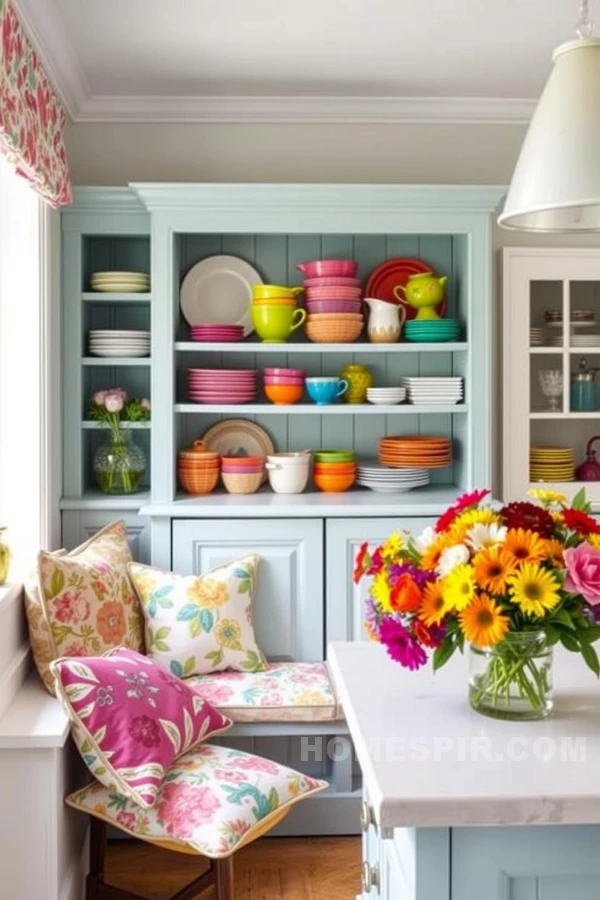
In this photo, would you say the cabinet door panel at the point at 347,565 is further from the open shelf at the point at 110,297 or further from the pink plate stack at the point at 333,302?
the open shelf at the point at 110,297

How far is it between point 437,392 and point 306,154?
3.45 ft

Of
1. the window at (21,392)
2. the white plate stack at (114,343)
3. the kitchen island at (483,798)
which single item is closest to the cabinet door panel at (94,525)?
the window at (21,392)

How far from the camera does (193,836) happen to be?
2.41 metres

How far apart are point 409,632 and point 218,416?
2241 millimetres

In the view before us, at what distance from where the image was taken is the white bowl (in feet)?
11.7

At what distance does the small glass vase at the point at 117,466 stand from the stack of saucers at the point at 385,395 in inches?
34.2

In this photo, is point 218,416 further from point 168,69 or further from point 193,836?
point 193,836

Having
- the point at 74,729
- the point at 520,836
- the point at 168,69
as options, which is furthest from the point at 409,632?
the point at 168,69

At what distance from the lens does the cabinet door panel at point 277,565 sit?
132 inches

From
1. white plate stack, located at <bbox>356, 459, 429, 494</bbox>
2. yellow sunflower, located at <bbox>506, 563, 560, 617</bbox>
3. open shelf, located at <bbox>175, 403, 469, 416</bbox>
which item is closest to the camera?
yellow sunflower, located at <bbox>506, 563, 560, 617</bbox>

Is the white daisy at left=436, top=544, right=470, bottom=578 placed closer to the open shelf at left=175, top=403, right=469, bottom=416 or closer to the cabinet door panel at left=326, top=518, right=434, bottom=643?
the cabinet door panel at left=326, top=518, right=434, bottom=643

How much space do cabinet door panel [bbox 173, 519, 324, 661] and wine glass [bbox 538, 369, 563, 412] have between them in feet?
3.42

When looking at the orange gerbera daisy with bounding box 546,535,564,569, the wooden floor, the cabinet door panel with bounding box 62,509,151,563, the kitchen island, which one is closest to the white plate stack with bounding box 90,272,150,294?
the cabinet door panel with bounding box 62,509,151,563

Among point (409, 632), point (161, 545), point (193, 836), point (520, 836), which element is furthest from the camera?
point (161, 545)
